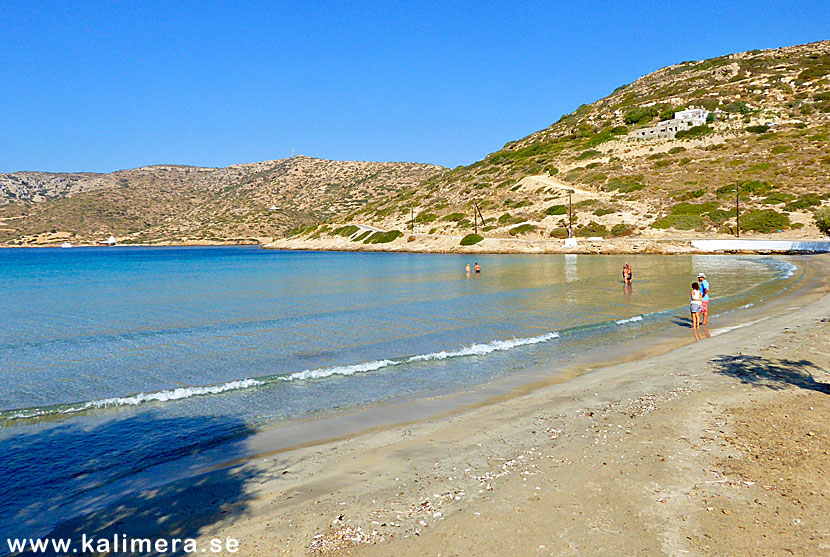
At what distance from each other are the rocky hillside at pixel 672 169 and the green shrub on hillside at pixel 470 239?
2.94m

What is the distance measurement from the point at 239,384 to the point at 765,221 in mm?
67703

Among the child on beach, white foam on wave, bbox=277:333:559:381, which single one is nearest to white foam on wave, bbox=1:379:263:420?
white foam on wave, bbox=277:333:559:381

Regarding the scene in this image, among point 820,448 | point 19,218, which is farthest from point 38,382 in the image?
point 19,218

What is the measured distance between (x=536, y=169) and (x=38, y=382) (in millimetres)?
94882

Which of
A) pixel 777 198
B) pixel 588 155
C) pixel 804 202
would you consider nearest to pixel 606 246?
pixel 777 198

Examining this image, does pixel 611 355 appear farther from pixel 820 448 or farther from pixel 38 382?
pixel 38 382

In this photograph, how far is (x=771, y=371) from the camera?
36.6 feet

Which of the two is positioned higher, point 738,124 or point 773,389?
point 738,124

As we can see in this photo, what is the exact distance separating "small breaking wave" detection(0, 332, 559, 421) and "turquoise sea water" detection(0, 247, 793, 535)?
5 cm

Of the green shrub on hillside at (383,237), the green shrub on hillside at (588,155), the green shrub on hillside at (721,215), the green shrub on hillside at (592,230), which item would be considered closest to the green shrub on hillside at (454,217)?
the green shrub on hillside at (383,237)

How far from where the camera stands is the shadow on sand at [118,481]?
5980 millimetres

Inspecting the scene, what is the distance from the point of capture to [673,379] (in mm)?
11266

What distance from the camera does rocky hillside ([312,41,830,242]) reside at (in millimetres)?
69250

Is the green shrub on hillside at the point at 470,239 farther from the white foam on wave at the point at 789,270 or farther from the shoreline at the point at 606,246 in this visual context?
the white foam on wave at the point at 789,270
